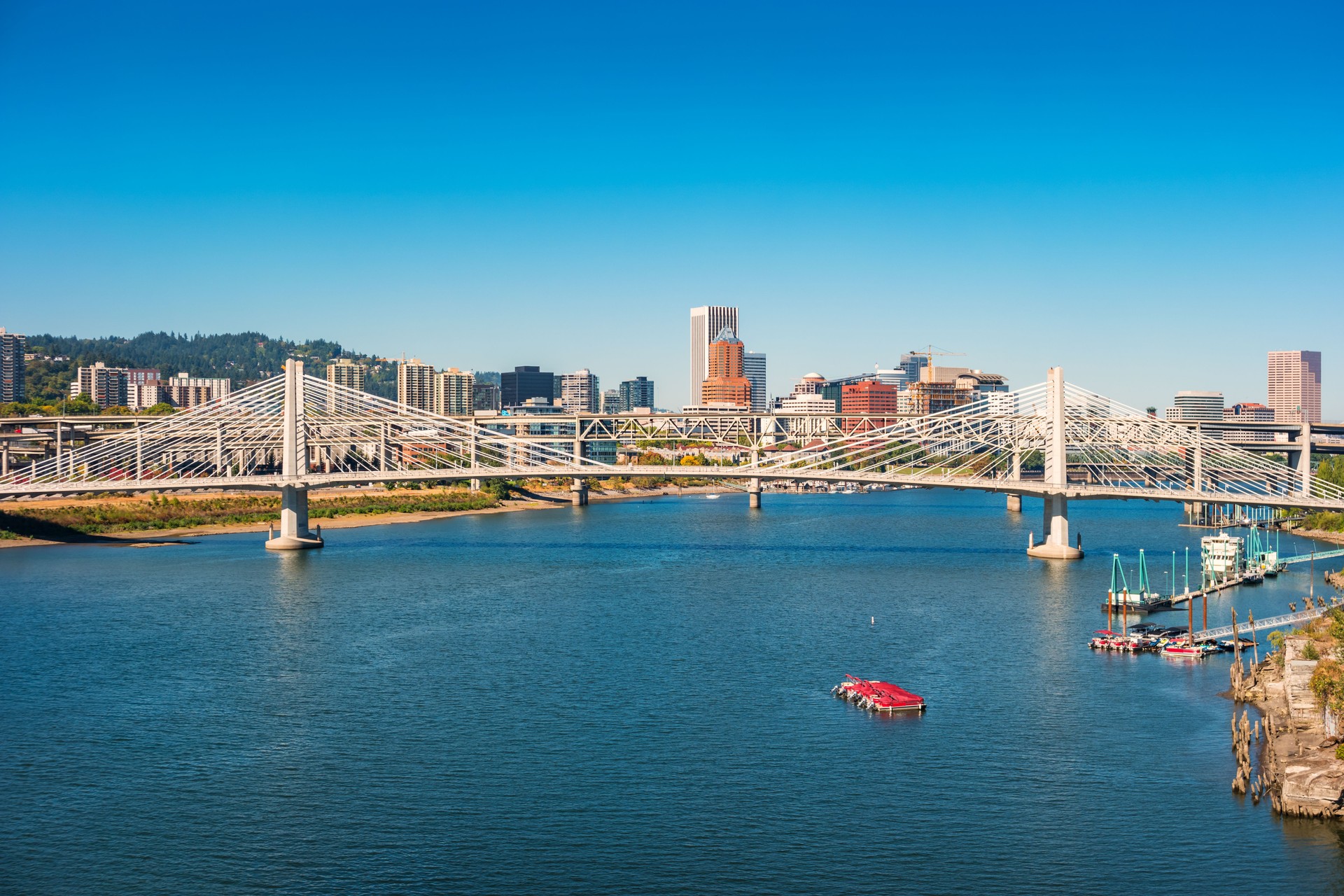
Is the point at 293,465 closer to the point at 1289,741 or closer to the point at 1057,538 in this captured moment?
the point at 1057,538

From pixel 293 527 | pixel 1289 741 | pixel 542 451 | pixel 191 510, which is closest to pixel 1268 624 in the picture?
pixel 1289 741

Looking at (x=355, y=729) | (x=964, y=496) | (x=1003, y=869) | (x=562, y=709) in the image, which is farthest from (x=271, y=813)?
(x=964, y=496)

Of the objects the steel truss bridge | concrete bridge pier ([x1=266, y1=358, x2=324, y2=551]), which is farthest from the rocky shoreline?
concrete bridge pier ([x1=266, y1=358, x2=324, y2=551])

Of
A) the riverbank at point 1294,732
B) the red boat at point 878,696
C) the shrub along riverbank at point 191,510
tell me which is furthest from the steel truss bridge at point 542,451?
the red boat at point 878,696

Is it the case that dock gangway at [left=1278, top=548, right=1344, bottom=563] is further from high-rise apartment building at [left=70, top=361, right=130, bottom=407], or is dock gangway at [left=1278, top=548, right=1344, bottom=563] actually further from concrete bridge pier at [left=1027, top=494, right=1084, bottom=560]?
high-rise apartment building at [left=70, top=361, right=130, bottom=407]

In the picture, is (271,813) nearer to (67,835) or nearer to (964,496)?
(67,835)
